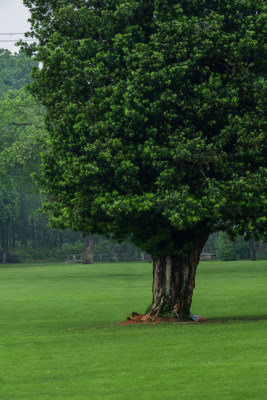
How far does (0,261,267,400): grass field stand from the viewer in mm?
10945

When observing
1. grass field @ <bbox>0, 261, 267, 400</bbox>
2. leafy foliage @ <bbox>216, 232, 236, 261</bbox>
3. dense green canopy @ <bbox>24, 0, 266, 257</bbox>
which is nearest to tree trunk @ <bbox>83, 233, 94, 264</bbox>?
leafy foliage @ <bbox>216, 232, 236, 261</bbox>

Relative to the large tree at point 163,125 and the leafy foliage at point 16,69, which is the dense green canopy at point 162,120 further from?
the leafy foliage at point 16,69

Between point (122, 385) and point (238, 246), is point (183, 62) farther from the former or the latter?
point (238, 246)

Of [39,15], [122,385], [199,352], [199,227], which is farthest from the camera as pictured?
[39,15]

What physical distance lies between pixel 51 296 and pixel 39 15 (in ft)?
40.7

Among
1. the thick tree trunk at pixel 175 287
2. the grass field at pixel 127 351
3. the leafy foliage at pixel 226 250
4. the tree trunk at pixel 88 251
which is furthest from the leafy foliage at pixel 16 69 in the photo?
the thick tree trunk at pixel 175 287

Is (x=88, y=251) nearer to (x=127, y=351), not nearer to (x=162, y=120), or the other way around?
(x=162, y=120)

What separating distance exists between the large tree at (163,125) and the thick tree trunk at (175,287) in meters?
0.03

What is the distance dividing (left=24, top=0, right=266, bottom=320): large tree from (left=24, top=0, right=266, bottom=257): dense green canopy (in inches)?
1.4

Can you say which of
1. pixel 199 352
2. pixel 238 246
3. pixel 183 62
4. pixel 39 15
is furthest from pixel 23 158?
pixel 199 352

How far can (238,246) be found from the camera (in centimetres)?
6994

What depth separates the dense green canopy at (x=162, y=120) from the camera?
1942 centimetres

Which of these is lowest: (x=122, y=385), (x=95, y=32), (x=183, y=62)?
(x=122, y=385)

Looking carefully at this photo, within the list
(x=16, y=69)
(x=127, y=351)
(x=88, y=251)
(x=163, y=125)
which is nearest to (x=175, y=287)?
(x=163, y=125)
